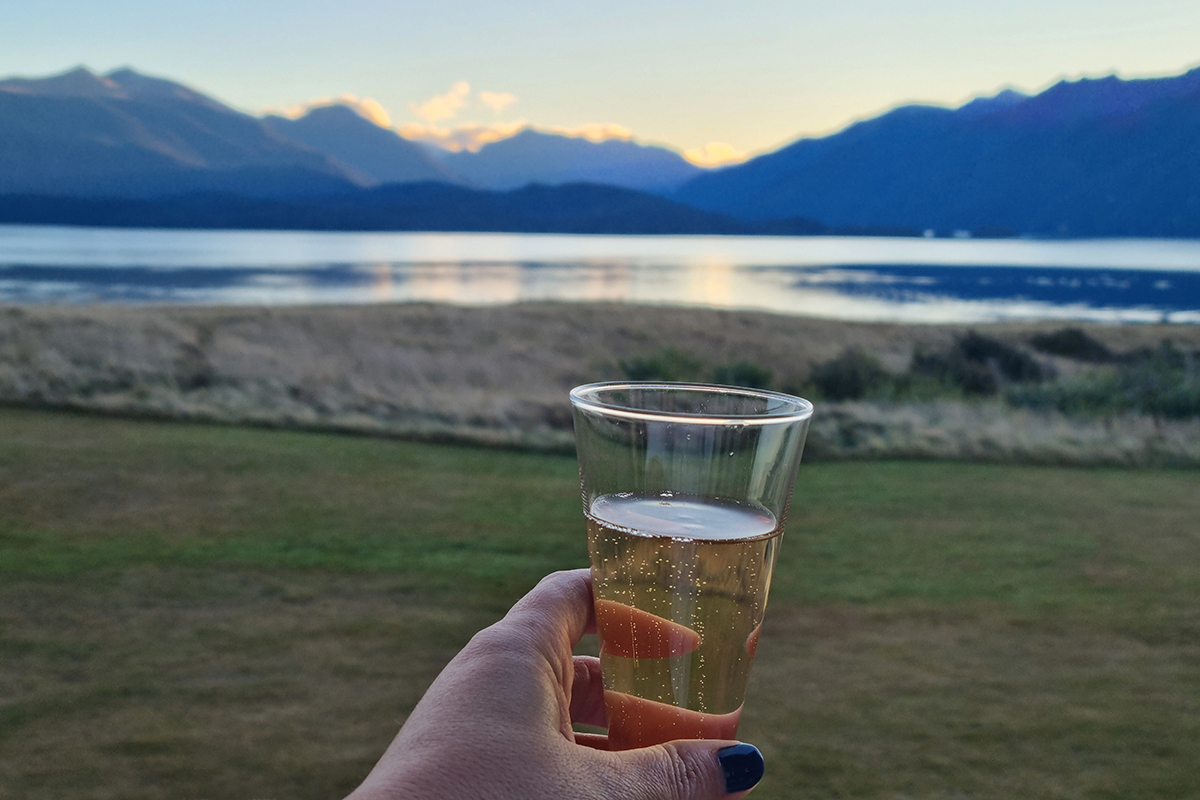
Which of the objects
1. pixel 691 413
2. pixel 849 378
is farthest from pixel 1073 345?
pixel 691 413

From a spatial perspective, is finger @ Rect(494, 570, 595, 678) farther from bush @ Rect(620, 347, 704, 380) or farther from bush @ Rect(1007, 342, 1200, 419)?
bush @ Rect(620, 347, 704, 380)

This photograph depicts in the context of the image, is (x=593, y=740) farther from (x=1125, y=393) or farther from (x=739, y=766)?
(x=1125, y=393)

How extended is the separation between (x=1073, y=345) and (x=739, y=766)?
2084cm

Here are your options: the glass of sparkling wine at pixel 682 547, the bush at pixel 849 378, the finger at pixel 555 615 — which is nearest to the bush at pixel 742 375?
the bush at pixel 849 378

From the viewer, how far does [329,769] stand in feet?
8.43

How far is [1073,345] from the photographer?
741 inches

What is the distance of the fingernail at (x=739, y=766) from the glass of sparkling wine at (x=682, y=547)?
0.15 ft

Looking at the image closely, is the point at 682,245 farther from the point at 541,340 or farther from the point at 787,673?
the point at 787,673

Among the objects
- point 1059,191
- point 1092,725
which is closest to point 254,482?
point 1092,725

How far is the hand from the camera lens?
0.86 meters

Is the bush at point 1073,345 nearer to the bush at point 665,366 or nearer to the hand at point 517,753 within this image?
the bush at point 665,366

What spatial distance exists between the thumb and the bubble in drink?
0.04 metres

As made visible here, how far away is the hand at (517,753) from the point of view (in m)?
0.86

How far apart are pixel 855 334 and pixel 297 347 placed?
1417 centimetres
